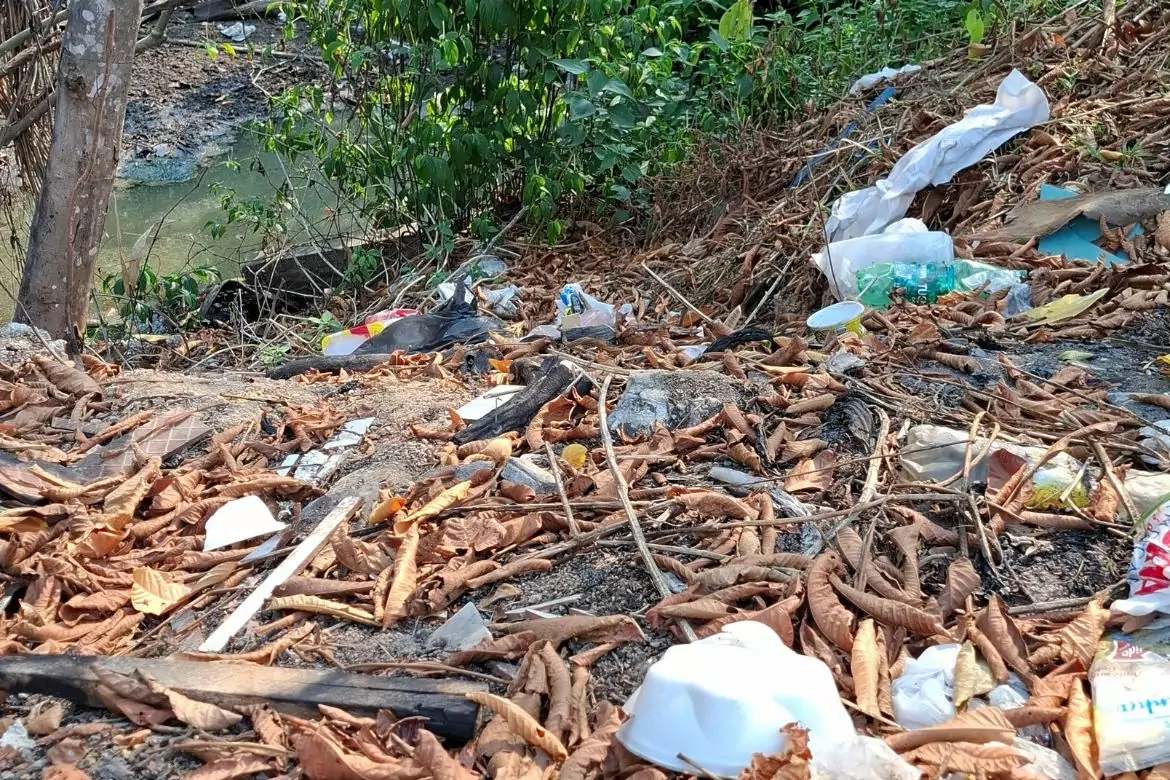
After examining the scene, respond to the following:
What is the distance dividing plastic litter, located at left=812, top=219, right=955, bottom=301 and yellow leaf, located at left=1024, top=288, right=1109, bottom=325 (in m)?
0.63

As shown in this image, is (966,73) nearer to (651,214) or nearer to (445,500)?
(651,214)

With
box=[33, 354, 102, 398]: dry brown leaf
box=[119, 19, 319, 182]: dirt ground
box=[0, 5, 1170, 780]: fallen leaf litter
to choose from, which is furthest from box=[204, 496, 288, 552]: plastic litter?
box=[119, 19, 319, 182]: dirt ground

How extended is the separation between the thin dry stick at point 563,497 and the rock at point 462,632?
323 mm

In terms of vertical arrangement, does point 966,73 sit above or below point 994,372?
above

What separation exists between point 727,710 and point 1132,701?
689 millimetres

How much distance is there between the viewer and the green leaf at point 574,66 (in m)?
5.16

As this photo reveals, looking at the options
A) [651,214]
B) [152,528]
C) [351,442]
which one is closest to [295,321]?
[651,214]

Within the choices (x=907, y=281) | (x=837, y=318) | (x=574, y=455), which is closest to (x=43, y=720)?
(x=574, y=455)

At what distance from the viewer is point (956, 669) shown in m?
1.73

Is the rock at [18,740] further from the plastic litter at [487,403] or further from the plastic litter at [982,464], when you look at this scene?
the plastic litter at [982,464]

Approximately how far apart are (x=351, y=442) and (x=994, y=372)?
2026 mm

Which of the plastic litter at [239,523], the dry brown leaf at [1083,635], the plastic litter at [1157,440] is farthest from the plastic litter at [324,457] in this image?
the plastic litter at [1157,440]

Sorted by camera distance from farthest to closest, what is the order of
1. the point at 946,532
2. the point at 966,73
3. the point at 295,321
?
the point at 295,321 < the point at 966,73 < the point at 946,532

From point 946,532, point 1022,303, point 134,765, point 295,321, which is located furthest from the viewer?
point 295,321
